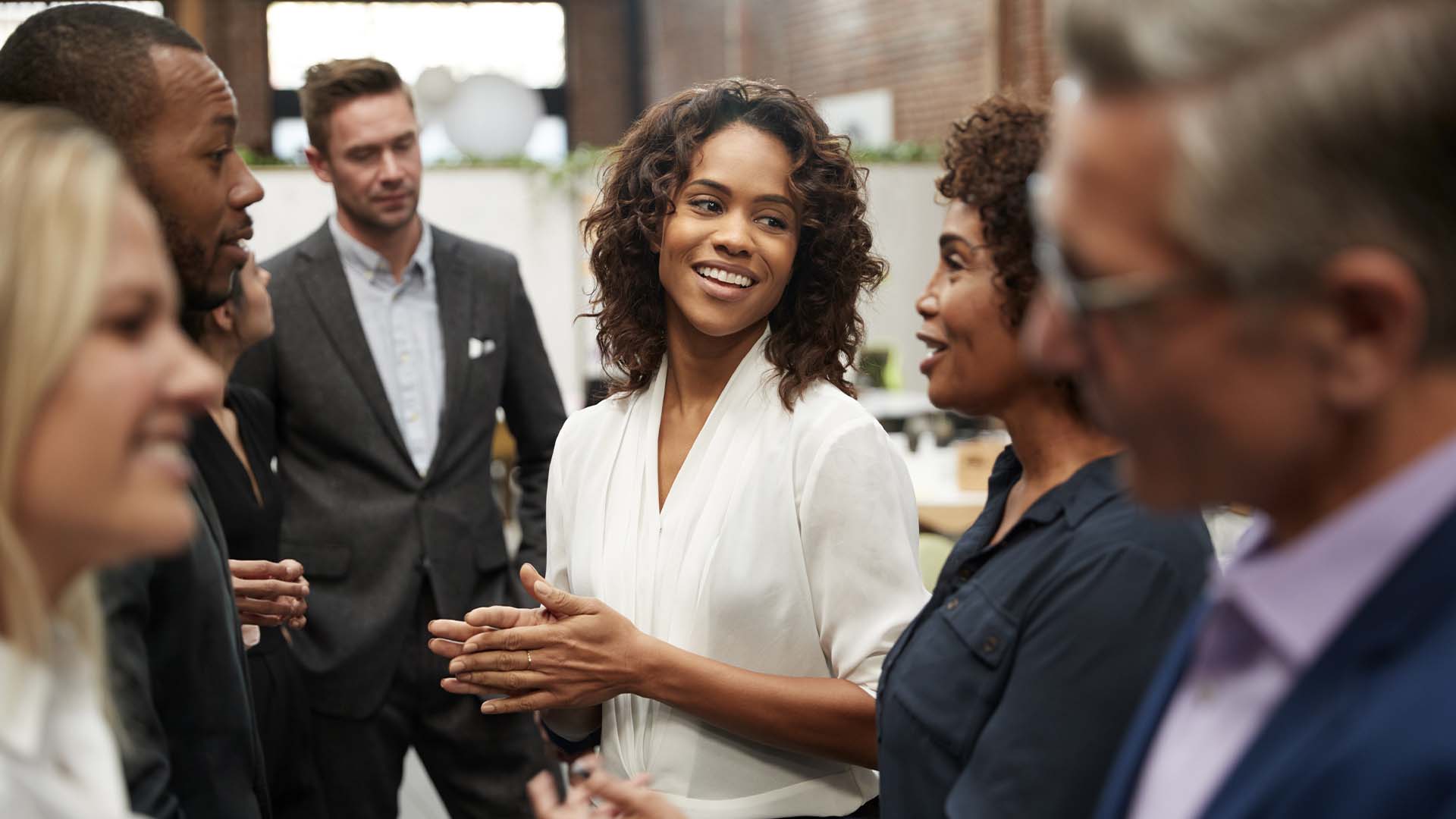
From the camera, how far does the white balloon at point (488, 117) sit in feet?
28.5

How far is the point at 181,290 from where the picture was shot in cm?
167

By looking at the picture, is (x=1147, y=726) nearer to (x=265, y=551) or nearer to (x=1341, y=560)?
(x=1341, y=560)

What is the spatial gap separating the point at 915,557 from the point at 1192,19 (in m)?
1.14

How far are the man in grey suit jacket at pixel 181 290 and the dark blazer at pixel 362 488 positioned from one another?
3.76 feet

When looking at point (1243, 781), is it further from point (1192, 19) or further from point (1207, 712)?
point (1192, 19)

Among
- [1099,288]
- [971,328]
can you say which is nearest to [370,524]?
[971,328]

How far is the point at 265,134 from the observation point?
1261 cm

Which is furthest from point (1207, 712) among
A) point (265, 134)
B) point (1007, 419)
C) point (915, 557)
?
point (265, 134)

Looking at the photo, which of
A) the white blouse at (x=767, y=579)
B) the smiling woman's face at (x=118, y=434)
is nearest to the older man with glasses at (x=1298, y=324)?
the smiling woman's face at (x=118, y=434)

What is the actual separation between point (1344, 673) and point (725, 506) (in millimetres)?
1124

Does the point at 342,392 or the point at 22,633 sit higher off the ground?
the point at 22,633

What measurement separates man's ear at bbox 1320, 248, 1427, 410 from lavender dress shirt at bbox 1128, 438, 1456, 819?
57mm

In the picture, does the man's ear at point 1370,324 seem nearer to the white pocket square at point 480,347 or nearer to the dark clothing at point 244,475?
the dark clothing at point 244,475

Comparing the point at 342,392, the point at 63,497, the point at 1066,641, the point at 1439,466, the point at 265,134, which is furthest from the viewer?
the point at 265,134
